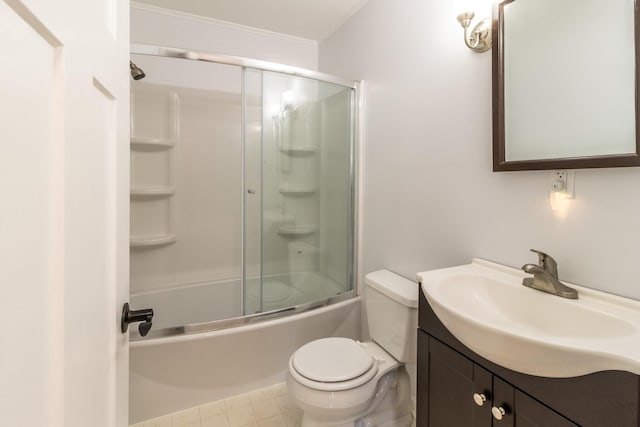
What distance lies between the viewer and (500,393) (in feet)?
2.74

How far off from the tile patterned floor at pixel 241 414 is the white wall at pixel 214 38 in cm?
227

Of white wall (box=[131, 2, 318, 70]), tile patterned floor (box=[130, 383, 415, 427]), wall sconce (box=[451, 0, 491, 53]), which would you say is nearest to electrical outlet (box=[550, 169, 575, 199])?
wall sconce (box=[451, 0, 491, 53])

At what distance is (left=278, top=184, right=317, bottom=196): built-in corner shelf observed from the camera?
1976 mm

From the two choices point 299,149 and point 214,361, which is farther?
point 299,149

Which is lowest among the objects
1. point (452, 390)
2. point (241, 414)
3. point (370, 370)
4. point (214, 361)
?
point (241, 414)

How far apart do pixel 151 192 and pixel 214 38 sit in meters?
1.19

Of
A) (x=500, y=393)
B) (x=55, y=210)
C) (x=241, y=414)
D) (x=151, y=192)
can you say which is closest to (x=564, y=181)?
(x=500, y=393)

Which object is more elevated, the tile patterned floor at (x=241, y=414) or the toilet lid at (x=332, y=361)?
the toilet lid at (x=332, y=361)

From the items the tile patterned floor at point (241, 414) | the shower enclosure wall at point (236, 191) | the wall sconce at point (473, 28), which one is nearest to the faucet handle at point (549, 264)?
the wall sconce at point (473, 28)

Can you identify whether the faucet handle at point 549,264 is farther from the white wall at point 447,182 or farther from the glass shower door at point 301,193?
the glass shower door at point 301,193

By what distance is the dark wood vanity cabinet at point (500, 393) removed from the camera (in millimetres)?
626

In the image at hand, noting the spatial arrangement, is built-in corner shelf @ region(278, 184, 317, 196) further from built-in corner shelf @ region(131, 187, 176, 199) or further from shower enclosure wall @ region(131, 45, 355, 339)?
built-in corner shelf @ region(131, 187, 176, 199)

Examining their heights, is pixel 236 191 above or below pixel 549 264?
above

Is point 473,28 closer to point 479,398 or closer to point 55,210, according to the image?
point 479,398
